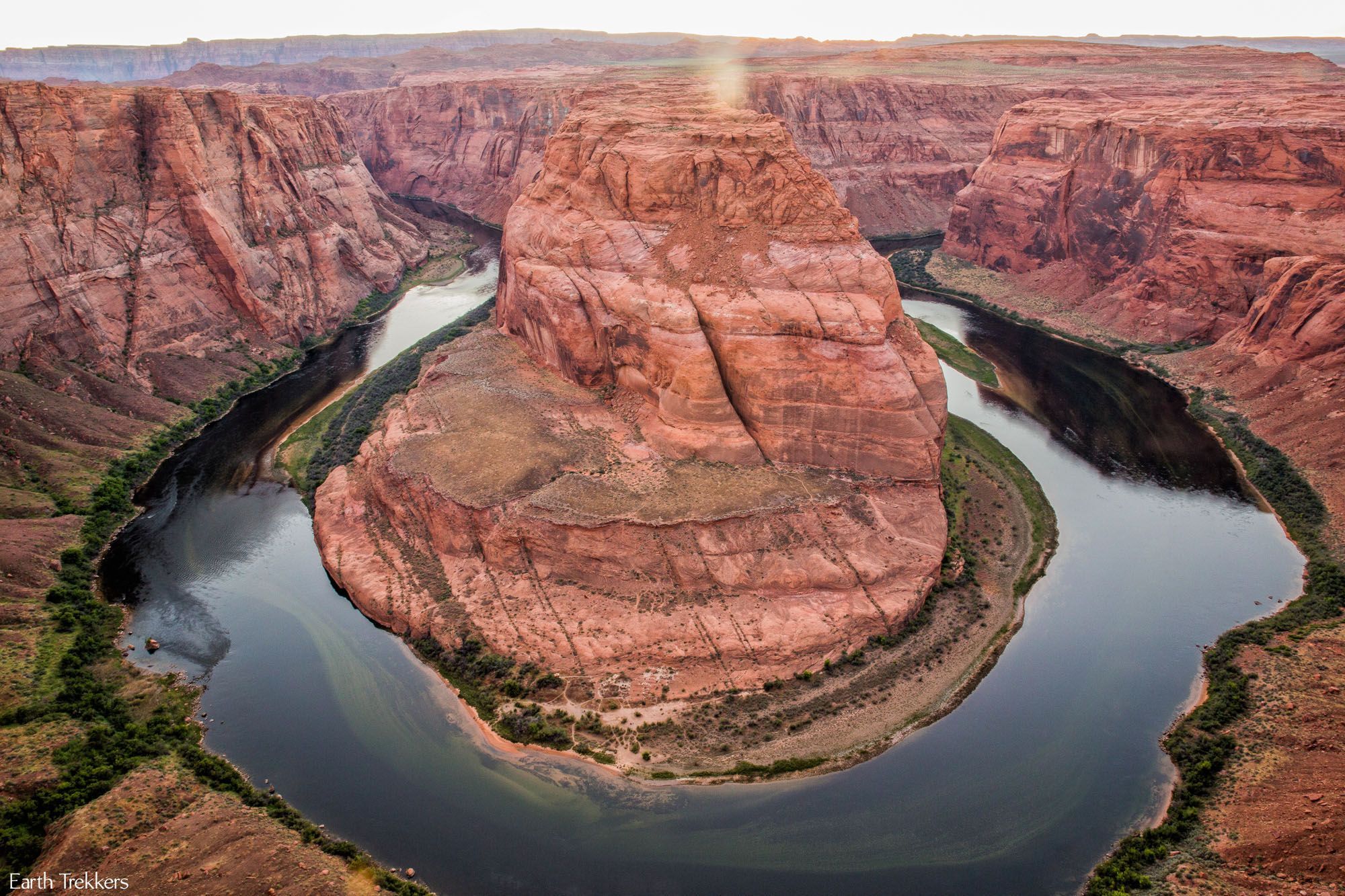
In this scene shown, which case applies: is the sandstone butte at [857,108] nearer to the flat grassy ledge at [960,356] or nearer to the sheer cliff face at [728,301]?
the flat grassy ledge at [960,356]

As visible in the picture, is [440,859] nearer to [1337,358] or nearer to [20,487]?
[20,487]

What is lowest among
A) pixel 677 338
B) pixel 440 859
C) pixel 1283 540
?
pixel 440 859

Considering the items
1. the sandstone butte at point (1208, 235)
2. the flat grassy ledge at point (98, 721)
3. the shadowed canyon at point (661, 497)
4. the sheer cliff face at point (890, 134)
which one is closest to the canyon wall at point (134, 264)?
the shadowed canyon at point (661, 497)

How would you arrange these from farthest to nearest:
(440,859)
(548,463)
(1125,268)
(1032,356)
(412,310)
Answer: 1. (412,310)
2. (1125,268)
3. (1032,356)
4. (548,463)
5. (440,859)

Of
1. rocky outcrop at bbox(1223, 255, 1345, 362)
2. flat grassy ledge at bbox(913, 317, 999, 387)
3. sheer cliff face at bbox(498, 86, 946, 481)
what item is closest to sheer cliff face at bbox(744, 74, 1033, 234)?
flat grassy ledge at bbox(913, 317, 999, 387)

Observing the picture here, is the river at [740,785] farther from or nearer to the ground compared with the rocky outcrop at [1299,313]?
nearer to the ground

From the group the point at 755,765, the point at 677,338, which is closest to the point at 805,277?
the point at 677,338

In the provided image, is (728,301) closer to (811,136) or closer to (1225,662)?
(1225,662)
